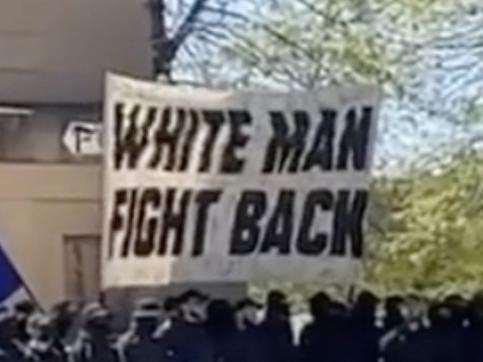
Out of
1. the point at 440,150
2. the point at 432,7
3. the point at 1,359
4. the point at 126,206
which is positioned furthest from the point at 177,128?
the point at 440,150

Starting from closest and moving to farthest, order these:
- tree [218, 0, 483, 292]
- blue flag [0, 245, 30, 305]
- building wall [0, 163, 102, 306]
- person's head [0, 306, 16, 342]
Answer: blue flag [0, 245, 30, 305] → person's head [0, 306, 16, 342] → building wall [0, 163, 102, 306] → tree [218, 0, 483, 292]

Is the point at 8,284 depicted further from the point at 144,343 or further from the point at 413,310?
the point at 413,310

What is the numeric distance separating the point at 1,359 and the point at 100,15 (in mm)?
1521

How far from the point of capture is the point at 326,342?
12.3ft

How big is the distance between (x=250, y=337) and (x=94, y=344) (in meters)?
0.43

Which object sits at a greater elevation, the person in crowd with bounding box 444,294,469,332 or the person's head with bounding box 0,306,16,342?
the person in crowd with bounding box 444,294,469,332

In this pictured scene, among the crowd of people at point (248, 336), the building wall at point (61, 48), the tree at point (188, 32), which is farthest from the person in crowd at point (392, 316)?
the tree at point (188, 32)

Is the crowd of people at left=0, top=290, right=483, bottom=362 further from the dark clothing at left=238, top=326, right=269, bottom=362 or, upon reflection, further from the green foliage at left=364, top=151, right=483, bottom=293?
the green foliage at left=364, top=151, right=483, bottom=293

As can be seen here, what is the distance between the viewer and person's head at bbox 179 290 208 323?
377 centimetres

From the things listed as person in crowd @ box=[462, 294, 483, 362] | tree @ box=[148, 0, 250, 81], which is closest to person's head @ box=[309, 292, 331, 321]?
person in crowd @ box=[462, 294, 483, 362]

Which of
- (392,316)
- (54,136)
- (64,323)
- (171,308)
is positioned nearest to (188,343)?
(171,308)

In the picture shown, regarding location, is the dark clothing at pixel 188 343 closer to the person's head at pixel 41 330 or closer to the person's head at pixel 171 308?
the person's head at pixel 171 308

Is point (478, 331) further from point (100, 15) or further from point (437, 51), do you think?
point (437, 51)

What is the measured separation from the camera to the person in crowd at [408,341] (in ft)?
12.4
